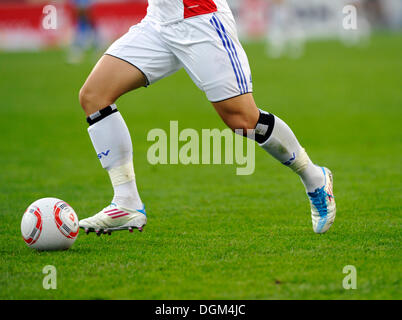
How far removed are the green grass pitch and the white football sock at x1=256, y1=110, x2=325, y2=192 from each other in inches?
17.7

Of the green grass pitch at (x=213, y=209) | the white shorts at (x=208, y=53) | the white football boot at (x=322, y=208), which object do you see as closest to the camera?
the green grass pitch at (x=213, y=209)

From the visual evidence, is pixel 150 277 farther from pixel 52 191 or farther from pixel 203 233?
pixel 52 191

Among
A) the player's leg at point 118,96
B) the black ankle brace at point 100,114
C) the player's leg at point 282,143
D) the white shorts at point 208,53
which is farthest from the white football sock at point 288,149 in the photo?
the black ankle brace at point 100,114

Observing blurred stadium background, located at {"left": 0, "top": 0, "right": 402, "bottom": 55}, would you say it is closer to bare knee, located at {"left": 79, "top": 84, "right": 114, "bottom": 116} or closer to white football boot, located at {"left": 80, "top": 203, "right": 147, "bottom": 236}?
bare knee, located at {"left": 79, "top": 84, "right": 114, "bottom": 116}

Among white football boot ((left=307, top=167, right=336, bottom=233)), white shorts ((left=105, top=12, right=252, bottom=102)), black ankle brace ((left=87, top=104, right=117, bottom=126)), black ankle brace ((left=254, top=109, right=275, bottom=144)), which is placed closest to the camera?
white shorts ((left=105, top=12, right=252, bottom=102))

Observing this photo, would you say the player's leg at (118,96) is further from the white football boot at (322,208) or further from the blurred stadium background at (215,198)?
the white football boot at (322,208)

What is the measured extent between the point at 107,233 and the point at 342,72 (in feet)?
53.0

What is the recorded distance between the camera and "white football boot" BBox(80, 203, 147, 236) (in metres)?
5.08

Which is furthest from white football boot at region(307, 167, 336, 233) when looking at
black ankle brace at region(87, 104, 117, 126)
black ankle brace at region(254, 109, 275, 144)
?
black ankle brace at region(87, 104, 117, 126)

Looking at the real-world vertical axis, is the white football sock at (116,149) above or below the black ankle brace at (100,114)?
below

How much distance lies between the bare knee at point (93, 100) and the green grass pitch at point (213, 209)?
1.01 metres

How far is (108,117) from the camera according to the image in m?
5.02

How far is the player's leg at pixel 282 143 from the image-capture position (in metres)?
4.82

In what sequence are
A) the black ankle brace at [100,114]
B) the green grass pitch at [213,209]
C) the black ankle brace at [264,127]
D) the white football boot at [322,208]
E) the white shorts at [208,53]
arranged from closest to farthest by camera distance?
1. the green grass pitch at [213,209]
2. the white shorts at [208,53]
3. the black ankle brace at [264,127]
4. the black ankle brace at [100,114]
5. the white football boot at [322,208]
